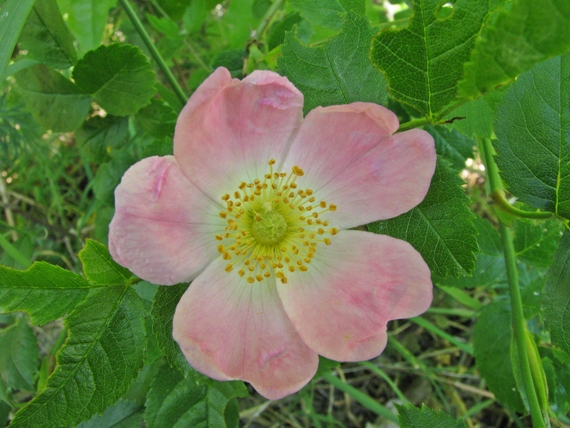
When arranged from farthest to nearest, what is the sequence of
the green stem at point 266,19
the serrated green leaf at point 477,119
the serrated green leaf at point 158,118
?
the green stem at point 266,19 → the serrated green leaf at point 158,118 → the serrated green leaf at point 477,119

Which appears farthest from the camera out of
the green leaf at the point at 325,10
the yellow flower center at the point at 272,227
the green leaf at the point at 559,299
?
the green leaf at the point at 325,10

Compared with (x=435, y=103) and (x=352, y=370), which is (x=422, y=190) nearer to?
(x=435, y=103)

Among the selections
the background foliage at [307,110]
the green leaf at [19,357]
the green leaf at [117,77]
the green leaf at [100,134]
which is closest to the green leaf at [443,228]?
the background foliage at [307,110]

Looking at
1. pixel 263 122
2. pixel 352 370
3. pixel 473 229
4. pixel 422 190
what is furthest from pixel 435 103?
pixel 352 370

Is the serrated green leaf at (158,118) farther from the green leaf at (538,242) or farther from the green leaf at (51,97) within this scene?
the green leaf at (538,242)

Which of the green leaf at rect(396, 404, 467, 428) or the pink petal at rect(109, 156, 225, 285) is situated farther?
the green leaf at rect(396, 404, 467, 428)

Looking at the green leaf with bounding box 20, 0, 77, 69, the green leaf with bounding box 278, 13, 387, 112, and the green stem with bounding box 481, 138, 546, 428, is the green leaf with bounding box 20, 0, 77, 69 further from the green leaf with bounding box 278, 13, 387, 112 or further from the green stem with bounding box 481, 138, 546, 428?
the green stem with bounding box 481, 138, 546, 428

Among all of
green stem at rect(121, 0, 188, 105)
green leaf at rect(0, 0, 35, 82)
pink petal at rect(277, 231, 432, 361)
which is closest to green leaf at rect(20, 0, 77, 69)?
green stem at rect(121, 0, 188, 105)
